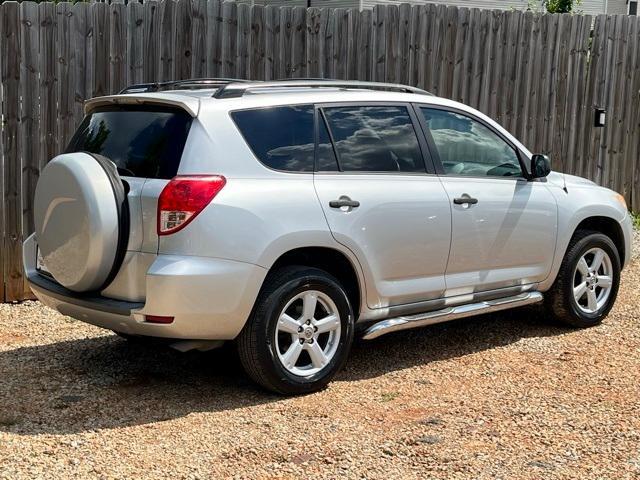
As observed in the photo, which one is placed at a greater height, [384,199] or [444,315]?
[384,199]

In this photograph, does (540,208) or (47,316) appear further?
(47,316)

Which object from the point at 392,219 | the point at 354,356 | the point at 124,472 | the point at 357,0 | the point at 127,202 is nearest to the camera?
the point at 124,472

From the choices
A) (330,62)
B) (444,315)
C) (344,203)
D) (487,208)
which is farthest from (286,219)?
(330,62)

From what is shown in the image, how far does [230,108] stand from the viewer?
520 centimetres

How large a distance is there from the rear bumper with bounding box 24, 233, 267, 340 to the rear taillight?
171 mm

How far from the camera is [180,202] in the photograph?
4.86m

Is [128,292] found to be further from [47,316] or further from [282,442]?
[47,316]

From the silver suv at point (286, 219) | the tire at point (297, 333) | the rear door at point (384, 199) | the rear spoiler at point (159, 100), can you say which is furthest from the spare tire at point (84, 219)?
the rear door at point (384, 199)

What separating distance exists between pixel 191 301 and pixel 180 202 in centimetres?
51

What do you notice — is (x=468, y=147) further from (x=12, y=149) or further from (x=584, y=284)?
(x=12, y=149)

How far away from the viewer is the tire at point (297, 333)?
5.12 metres

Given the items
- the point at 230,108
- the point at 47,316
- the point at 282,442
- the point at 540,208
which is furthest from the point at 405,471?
the point at 47,316

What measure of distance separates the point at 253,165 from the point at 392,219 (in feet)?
3.20

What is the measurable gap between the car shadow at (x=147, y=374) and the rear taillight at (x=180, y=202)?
105 cm
